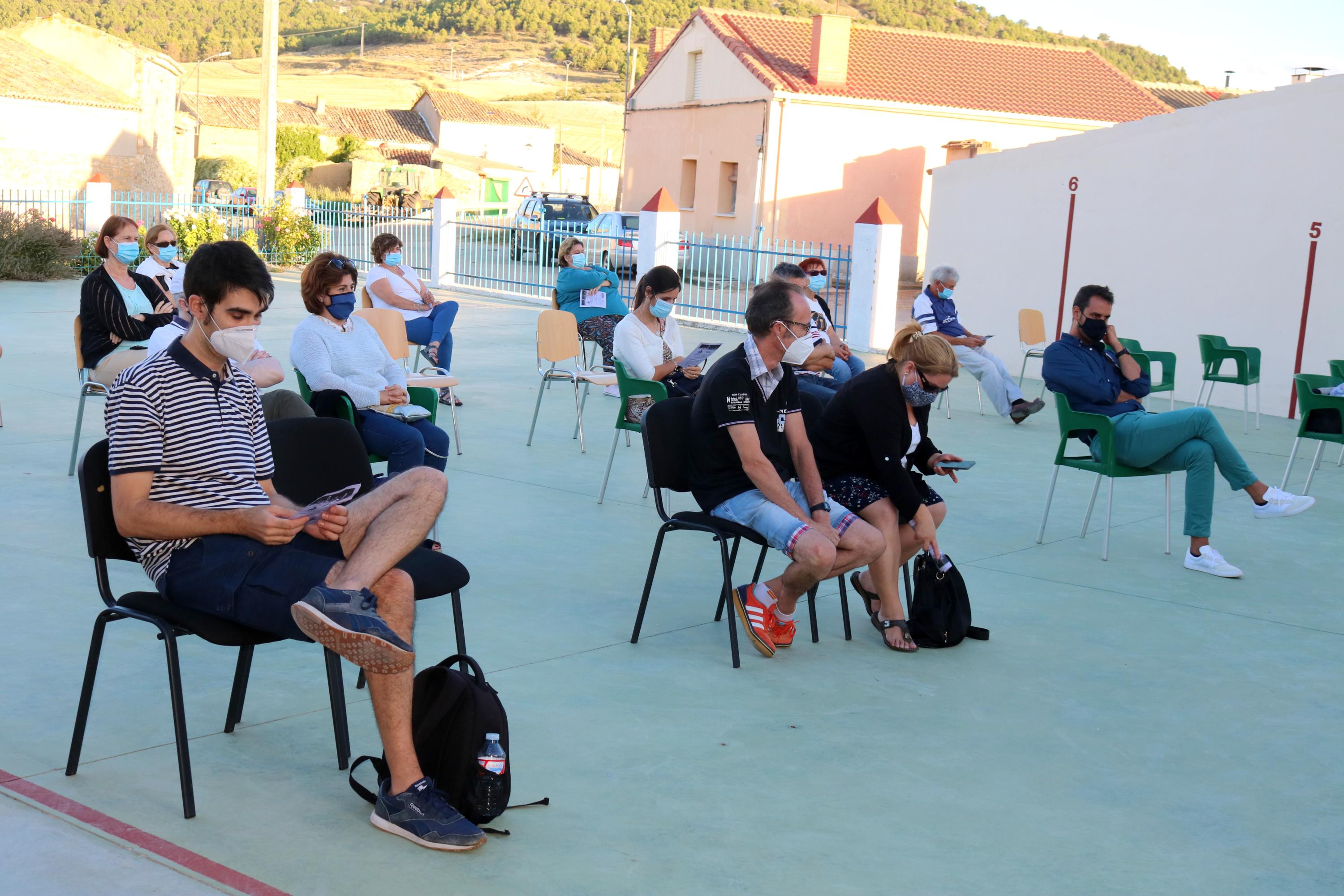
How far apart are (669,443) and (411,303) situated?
5475 mm

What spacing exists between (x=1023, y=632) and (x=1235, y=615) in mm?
1034

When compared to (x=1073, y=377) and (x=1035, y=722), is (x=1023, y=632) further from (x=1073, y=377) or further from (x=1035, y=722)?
(x=1073, y=377)

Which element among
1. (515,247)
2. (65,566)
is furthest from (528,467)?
(515,247)

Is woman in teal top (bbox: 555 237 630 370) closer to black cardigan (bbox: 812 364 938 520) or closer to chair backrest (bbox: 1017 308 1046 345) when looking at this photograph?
chair backrest (bbox: 1017 308 1046 345)

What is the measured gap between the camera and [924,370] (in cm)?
454

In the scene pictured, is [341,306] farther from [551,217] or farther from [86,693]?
[551,217]

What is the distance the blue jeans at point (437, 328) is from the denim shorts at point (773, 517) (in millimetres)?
5506

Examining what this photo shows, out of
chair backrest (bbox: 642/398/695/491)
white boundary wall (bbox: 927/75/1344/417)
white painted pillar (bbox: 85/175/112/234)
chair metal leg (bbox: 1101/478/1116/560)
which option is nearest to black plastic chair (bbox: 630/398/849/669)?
chair backrest (bbox: 642/398/695/491)

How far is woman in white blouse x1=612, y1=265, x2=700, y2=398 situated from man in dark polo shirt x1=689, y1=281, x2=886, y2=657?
2145mm

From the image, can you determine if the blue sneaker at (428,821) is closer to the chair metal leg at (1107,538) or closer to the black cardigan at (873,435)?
the black cardigan at (873,435)

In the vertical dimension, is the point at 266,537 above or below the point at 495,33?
below

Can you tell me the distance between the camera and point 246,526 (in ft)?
10.0

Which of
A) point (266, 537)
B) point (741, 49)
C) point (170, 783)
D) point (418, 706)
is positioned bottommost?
point (170, 783)

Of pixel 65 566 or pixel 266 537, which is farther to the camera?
pixel 65 566
